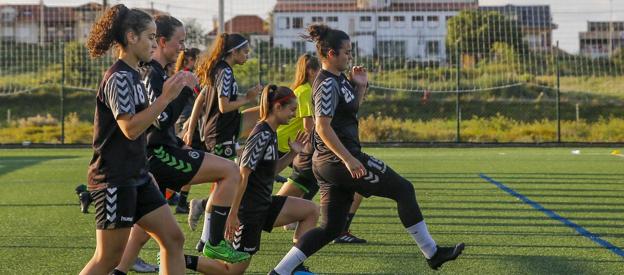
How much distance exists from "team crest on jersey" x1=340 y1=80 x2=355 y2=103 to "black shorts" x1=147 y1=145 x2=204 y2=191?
3.54 feet

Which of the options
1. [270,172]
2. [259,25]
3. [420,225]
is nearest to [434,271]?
[420,225]

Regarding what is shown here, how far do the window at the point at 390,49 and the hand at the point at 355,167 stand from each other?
→ 21813mm

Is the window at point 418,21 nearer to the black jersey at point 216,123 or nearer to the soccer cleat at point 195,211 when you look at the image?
the black jersey at point 216,123

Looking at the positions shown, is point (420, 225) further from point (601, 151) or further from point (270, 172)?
point (601, 151)

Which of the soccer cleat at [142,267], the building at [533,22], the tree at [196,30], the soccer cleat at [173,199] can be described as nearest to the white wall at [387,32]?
the building at [533,22]

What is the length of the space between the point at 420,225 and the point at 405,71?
22.3 m

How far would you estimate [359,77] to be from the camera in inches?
297

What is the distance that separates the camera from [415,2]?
3334cm

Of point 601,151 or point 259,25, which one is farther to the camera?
point 259,25

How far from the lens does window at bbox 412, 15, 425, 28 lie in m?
30.5

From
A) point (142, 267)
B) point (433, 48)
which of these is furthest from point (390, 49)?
point (142, 267)

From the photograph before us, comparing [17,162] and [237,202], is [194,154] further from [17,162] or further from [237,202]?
[17,162]

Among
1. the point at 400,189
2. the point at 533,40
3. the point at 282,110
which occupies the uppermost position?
the point at 533,40

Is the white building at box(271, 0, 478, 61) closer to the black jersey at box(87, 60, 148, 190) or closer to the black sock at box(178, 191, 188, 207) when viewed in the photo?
the black sock at box(178, 191, 188, 207)
